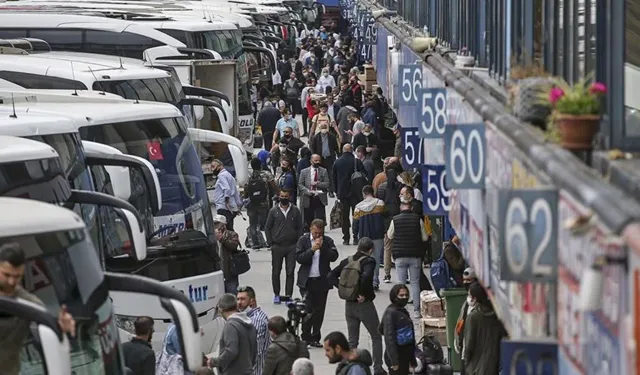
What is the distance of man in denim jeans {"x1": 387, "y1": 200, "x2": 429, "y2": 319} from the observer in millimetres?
21391

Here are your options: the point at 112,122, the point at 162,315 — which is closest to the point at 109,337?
the point at 162,315

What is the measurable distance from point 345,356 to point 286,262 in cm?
782

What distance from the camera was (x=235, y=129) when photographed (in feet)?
102

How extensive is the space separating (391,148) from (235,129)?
15.4 feet

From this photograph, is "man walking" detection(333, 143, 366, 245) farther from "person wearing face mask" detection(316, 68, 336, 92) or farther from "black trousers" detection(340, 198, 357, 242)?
"person wearing face mask" detection(316, 68, 336, 92)

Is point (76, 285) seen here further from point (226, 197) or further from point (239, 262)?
point (226, 197)

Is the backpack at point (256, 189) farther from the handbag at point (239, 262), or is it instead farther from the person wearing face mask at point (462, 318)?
the person wearing face mask at point (462, 318)

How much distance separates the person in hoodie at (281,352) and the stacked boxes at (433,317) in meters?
3.59

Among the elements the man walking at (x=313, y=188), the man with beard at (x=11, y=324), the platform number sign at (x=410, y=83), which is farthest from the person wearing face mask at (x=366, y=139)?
the man with beard at (x=11, y=324)

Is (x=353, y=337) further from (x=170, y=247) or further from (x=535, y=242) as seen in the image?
(x=535, y=242)

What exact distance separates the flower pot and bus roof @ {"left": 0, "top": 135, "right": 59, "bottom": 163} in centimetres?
495

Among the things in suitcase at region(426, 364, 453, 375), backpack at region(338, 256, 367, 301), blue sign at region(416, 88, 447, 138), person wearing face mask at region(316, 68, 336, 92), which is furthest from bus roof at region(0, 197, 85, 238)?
person wearing face mask at region(316, 68, 336, 92)

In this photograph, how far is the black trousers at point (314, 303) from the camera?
20.1m

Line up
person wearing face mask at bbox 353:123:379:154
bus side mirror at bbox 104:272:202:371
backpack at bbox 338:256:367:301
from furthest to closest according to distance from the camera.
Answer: person wearing face mask at bbox 353:123:379:154 → backpack at bbox 338:256:367:301 → bus side mirror at bbox 104:272:202:371
